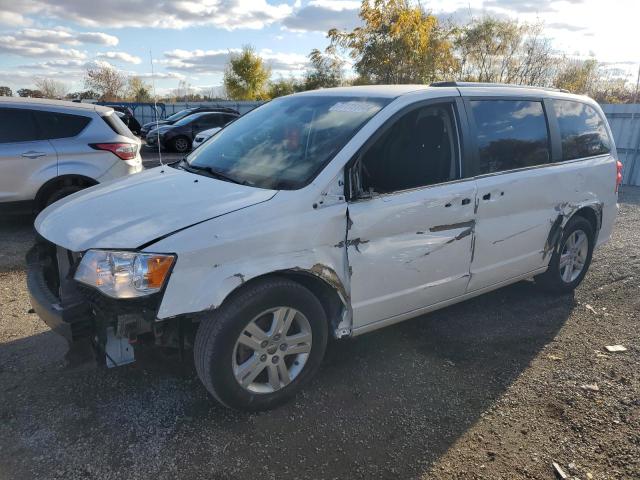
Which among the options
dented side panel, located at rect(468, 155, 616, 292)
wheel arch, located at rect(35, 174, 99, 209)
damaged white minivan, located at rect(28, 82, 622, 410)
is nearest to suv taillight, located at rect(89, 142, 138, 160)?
wheel arch, located at rect(35, 174, 99, 209)

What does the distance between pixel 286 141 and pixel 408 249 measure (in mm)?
1080

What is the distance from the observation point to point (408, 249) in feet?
10.3

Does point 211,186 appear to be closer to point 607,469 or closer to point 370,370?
point 370,370

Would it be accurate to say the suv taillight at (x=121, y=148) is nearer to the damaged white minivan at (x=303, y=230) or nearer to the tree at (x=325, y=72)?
the damaged white minivan at (x=303, y=230)

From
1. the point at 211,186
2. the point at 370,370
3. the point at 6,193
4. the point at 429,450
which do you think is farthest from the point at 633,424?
the point at 6,193

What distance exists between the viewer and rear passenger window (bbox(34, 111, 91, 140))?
613cm

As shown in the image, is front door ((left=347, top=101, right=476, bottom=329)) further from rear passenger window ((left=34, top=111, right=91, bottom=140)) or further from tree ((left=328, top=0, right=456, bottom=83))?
tree ((left=328, top=0, right=456, bottom=83))

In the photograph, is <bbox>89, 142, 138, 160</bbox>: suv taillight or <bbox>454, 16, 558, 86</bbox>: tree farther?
<bbox>454, 16, 558, 86</bbox>: tree

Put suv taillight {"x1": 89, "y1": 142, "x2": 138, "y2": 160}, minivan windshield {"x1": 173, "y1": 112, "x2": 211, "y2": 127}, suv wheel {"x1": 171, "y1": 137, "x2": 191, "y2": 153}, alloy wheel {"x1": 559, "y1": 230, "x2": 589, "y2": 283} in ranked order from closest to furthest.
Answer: alloy wheel {"x1": 559, "y1": 230, "x2": 589, "y2": 283} < suv taillight {"x1": 89, "y1": 142, "x2": 138, "y2": 160} < suv wheel {"x1": 171, "y1": 137, "x2": 191, "y2": 153} < minivan windshield {"x1": 173, "y1": 112, "x2": 211, "y2": 127}

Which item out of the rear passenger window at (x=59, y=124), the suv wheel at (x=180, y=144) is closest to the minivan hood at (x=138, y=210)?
the rear passenger window at (x=59, y=124)

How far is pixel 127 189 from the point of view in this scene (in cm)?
317

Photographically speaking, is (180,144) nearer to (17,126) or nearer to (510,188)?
(17,126)

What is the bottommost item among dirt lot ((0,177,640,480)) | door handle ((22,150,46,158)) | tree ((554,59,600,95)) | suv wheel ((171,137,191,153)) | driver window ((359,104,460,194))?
dirt lot ((0,177,640,480))

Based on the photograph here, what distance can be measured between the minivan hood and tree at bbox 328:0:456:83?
1656 cm
